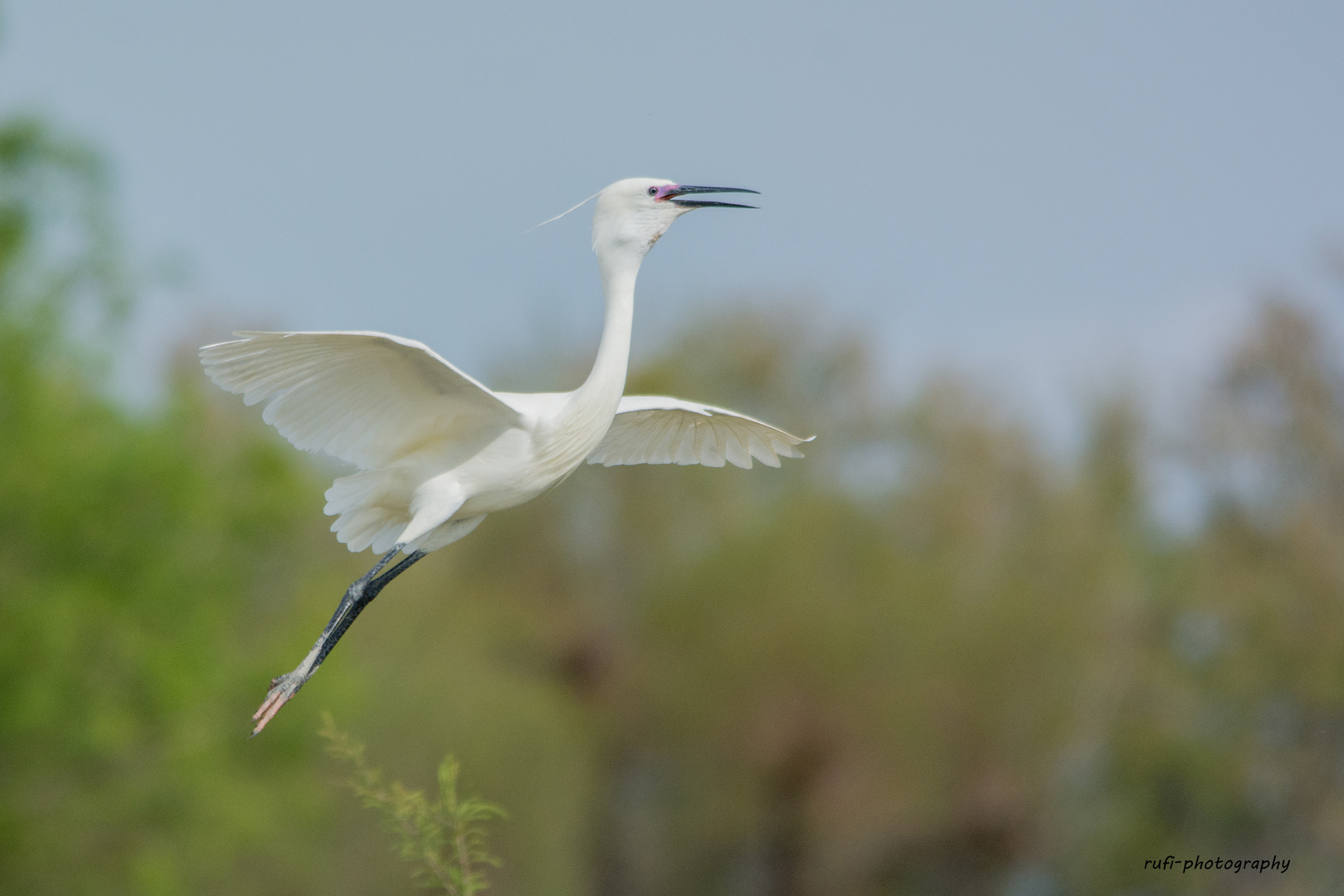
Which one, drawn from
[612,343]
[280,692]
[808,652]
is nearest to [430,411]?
[612,343]

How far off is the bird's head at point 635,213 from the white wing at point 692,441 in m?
1.13

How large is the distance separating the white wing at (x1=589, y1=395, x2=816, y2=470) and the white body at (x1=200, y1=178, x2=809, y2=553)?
2.90ft

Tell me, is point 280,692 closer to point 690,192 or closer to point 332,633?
point 332,633

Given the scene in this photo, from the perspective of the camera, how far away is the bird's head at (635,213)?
16.6 feet

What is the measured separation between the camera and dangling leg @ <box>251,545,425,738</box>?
15.4 ft

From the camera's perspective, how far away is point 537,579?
1008 inches

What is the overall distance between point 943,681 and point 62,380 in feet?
47.3

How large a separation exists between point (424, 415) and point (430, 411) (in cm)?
4

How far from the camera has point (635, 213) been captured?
16.7 ft

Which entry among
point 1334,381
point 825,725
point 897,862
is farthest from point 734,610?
point 1334,381

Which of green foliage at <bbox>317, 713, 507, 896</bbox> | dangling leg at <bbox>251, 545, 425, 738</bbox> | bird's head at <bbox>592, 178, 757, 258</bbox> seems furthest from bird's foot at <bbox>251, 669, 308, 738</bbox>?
bird's head at <bbox>592, 178, 757, 258</bbox>

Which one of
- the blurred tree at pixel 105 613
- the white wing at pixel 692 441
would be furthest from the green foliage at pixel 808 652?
the white wing at pixel 692 441

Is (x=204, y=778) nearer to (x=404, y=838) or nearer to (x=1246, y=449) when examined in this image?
(x=404, y=838)

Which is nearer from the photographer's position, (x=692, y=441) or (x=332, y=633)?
(x=332, y=633)
